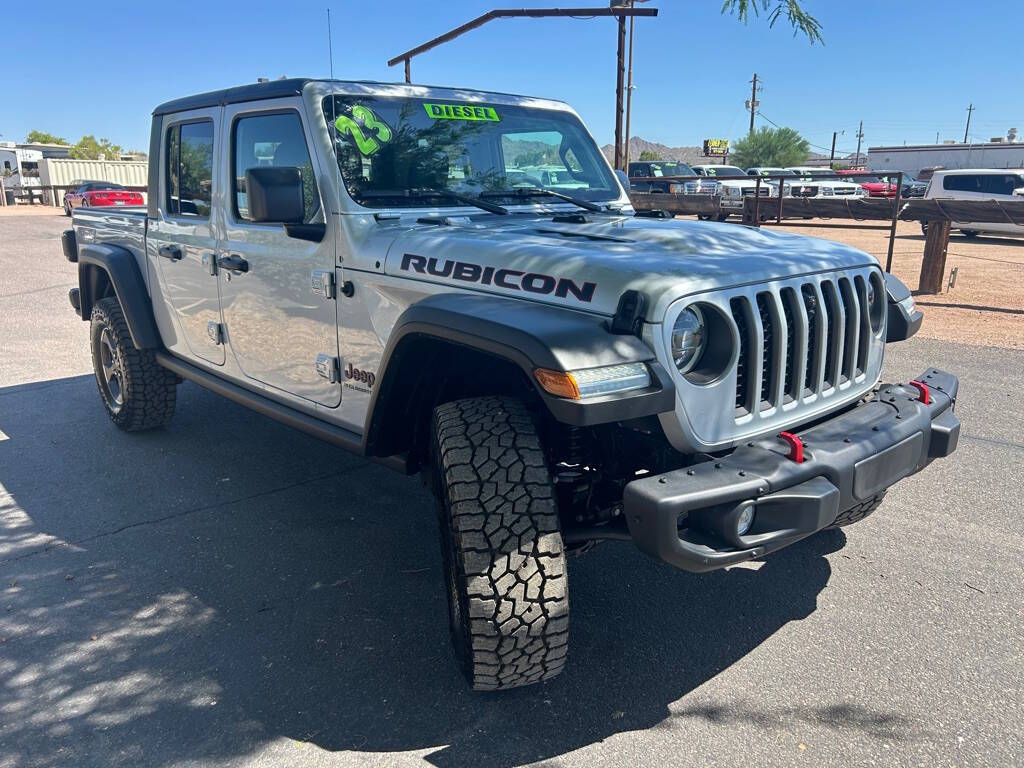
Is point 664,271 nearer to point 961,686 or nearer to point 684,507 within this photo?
point 684,507

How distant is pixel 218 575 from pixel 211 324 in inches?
58.2

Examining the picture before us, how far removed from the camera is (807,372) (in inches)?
113

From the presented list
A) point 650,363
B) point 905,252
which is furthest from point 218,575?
point 905,252

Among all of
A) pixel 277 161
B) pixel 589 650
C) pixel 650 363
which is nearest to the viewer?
pixel 650 363

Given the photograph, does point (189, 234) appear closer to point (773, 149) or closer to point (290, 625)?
point (290, 625)

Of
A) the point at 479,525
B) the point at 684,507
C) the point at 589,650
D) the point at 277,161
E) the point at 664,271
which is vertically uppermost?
the point at 277,161

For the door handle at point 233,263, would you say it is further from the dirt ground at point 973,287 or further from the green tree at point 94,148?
the green tree at point 94,148

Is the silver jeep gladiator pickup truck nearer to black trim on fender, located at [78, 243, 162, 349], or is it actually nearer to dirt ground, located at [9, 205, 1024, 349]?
black trim on fender, located at [78, 243, 162, 349]

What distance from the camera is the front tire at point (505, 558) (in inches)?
96.7

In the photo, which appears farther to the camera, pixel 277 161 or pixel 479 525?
pixel 277 161

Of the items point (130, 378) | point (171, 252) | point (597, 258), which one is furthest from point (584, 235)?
point (130, 378)

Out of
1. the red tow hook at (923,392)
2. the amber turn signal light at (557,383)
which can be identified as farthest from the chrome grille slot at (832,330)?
the amber turn signal light at (557,383)

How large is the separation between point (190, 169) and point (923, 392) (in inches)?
149

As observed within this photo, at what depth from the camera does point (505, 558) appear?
8.08ft
